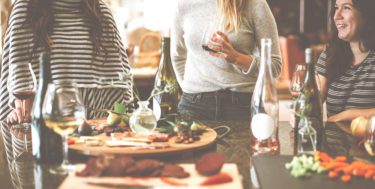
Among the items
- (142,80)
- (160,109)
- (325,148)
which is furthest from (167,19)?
(325,148)

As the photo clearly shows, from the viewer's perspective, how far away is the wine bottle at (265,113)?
1.34m

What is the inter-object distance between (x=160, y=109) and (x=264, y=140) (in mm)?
419

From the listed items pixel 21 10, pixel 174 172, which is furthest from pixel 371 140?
pixel 21 10

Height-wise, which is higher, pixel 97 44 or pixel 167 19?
pixel 167 19

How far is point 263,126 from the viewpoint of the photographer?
4.38 feet

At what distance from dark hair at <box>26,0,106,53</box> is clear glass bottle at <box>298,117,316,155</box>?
3.28 ft

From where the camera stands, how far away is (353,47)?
2.10 meters

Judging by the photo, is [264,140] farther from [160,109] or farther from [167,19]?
[167,19]

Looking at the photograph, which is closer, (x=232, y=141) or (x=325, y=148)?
(x=325, y=148)

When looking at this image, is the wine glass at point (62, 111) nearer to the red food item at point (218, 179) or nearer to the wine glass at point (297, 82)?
the red food item at point (218, 179)

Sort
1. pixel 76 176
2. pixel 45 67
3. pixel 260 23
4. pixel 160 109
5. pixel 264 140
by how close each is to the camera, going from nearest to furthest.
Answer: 1. pixel 76 176
2. pixel 45 67
3. pixel 264 140
4. pixel 160 109
5. pixel 260 23

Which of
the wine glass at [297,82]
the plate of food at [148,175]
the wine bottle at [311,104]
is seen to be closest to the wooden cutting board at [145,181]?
the plate of food at [148,175]

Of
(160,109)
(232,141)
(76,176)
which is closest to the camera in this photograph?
(76,176)

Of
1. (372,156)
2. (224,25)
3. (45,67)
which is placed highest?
(224,25)
